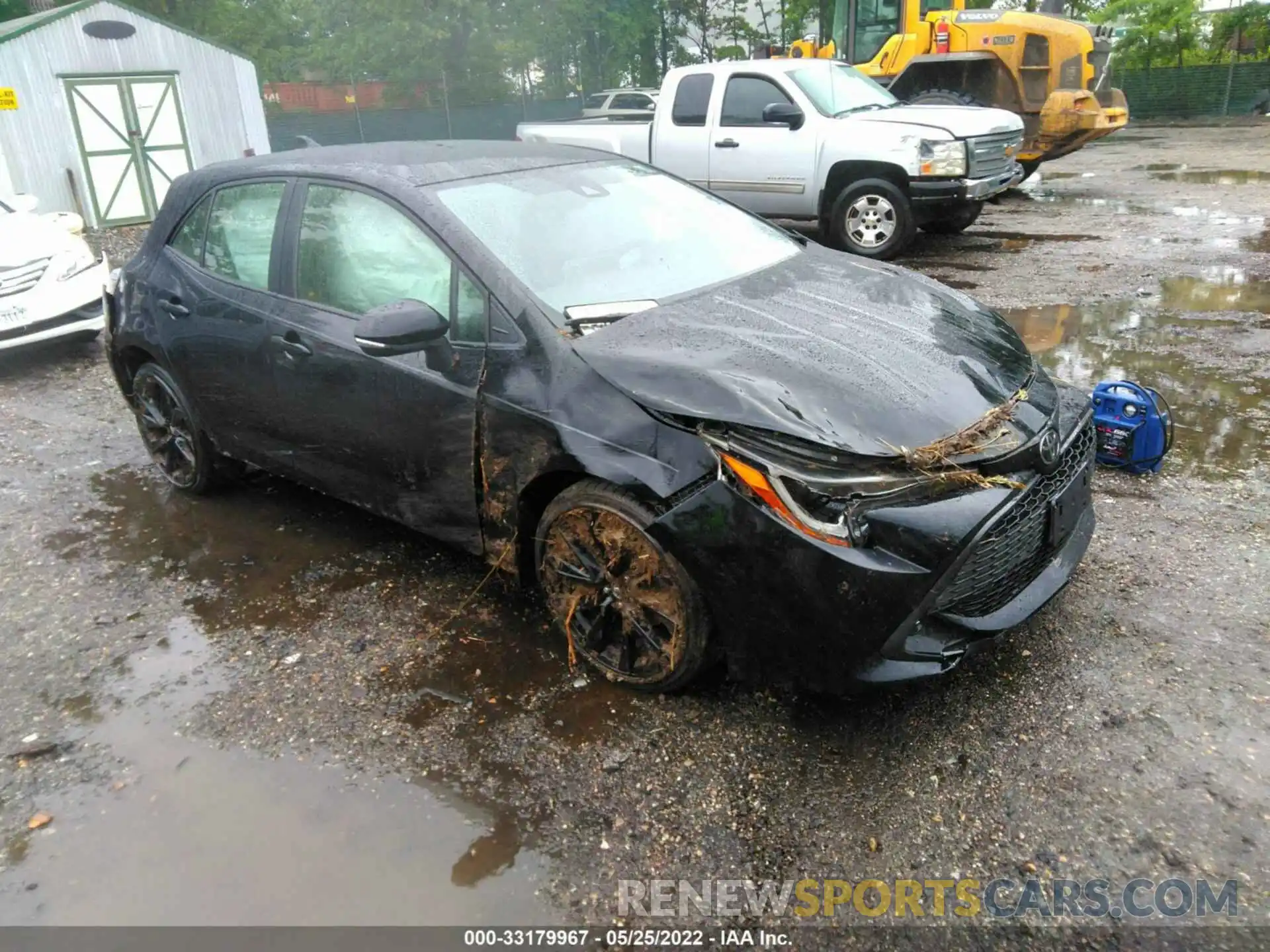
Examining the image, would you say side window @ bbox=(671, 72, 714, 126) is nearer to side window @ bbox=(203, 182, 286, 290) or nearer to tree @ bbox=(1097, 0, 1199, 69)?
side window @ bbox=(203, 182, 286, 290)

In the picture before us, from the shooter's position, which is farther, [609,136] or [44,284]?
[609,136]

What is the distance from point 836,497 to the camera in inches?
98.0

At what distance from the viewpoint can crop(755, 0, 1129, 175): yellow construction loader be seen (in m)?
11.9

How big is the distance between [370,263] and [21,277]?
201 inches

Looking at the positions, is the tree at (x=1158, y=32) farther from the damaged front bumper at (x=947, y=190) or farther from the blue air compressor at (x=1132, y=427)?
the blue air compressor at (x=1132, y=427)

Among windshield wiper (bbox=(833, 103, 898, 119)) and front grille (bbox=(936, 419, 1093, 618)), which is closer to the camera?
front grille (bbox=(936, 419, 1093, 618))

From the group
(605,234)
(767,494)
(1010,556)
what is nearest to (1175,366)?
(1010,556)

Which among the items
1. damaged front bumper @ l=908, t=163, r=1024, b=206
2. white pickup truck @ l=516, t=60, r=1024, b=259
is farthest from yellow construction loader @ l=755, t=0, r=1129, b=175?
damaged front bumper @ l=908, t=163, r=1024, b=206

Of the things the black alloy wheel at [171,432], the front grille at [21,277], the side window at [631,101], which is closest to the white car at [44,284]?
the front grille at [21,277]

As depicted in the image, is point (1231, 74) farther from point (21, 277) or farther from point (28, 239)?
point (21, 277)

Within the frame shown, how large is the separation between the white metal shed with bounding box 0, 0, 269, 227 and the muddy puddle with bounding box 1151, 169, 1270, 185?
14573mm

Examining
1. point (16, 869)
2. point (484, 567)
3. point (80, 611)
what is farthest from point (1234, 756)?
point (80, 611)

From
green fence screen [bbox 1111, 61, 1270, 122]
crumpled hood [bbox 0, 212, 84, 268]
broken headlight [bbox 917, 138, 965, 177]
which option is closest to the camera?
crumpled hood [bbox 0, 212, 84, 268]

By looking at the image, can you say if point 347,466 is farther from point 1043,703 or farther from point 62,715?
point 1043,703
